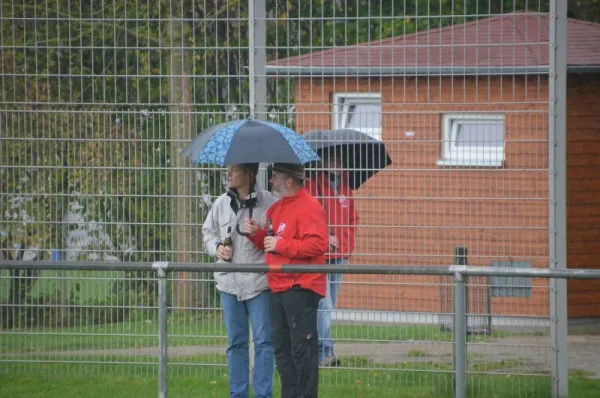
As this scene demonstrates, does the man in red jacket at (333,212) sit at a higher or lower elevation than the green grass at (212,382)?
higher

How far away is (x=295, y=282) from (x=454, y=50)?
8.35 feet

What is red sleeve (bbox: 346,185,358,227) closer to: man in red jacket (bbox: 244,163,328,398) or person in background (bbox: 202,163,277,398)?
person in background (bbox: 202,163,277,398)

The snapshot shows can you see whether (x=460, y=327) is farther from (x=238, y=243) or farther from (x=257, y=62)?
(x=257, y=62)

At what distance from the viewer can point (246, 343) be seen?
7.86 m

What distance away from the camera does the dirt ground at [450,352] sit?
337 inches

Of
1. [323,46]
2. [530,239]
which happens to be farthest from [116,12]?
[530,239]

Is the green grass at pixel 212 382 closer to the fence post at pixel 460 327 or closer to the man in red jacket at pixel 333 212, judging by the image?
the man in red jacket at pixel 333 212

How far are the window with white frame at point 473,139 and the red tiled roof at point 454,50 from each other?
41cm

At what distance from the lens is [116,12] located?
30.7 feet

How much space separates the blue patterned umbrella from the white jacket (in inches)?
20.2

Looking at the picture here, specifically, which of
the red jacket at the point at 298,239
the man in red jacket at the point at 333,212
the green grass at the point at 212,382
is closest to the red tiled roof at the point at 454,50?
the man in red jacket at the point at 333,212

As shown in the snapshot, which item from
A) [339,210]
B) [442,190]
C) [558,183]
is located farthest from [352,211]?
[558,183]

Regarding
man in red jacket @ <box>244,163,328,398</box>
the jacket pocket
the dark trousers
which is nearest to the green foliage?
the jacket pocket

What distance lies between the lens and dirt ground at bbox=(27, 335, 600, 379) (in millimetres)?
8570
